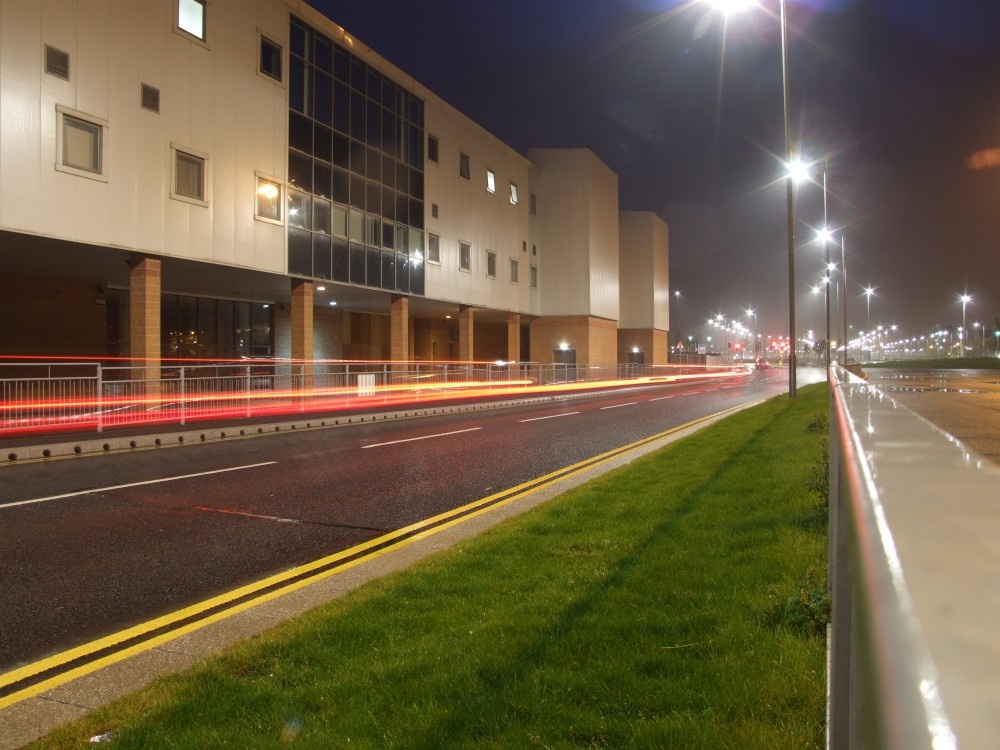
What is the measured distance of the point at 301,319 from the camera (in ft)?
90.1

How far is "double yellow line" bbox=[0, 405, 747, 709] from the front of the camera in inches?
170

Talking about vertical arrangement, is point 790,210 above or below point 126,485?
above

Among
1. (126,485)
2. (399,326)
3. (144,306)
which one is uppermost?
(399,326)

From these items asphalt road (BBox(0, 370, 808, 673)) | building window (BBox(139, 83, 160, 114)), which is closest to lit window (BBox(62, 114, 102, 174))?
→ building window (BBox(139, 83, 160, 114))

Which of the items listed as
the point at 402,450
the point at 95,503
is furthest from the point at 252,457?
the point at 95,503

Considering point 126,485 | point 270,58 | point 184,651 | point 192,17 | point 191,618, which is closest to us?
point 184,651

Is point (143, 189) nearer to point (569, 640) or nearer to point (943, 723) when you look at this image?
point (569, 640)

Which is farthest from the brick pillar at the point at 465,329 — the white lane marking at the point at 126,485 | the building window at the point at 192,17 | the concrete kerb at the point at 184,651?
the concrete kerb at the point at 184,651

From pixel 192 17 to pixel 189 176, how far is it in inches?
183

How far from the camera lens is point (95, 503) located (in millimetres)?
9219

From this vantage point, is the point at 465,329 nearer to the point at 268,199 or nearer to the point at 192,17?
the point at 268,199

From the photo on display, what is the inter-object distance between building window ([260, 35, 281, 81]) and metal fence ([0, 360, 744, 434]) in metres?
9.98

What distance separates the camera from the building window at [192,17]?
21.8m

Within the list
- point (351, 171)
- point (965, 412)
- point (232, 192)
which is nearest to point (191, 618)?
point (965, 412)
